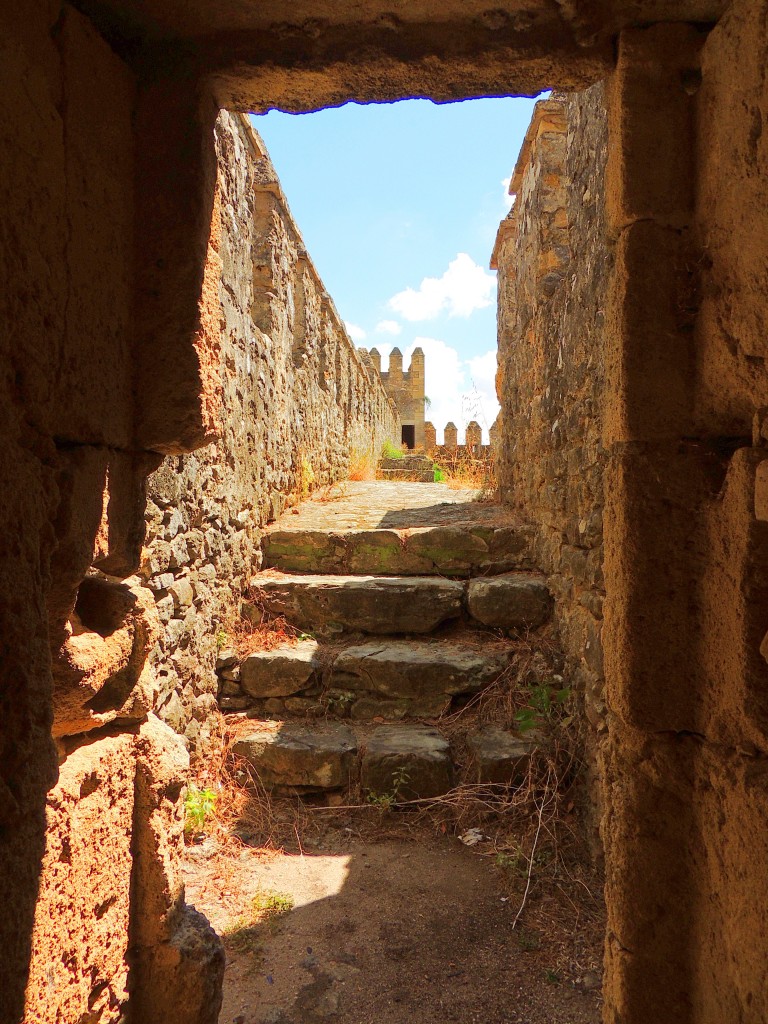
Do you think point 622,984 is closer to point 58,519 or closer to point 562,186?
point 58,519

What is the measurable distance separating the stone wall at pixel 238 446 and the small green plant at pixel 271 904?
874mm

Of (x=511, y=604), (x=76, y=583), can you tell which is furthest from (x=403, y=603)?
(x=76, y=583)

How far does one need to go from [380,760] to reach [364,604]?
118cm

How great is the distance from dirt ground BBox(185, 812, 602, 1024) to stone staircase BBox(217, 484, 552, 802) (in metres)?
0.37

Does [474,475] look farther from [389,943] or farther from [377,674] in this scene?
[389,943]

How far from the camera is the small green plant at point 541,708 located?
140 inches

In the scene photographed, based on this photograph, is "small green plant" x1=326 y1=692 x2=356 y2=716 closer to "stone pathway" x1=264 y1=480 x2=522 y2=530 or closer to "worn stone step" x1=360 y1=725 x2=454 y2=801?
"worn stone step" x1=360 y1=725 x2=454 y2=801

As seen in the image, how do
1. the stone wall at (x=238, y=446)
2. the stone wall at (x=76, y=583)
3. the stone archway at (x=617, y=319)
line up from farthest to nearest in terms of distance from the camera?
1. the stone wall at (x=238, y=446)
2. the stone archway at (x=617, y=319)
3. the stone wall at (x=76, y=583)

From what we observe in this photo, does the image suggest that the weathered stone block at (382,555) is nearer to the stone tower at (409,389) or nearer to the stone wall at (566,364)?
the stone wall at (566,364)

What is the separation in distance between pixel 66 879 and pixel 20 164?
138 cm

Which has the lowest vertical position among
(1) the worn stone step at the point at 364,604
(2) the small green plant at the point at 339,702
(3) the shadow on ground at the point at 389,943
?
(3) the shadow on ground at the point at 389,943

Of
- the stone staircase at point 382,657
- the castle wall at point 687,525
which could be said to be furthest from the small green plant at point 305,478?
the castle wall at point 687,525

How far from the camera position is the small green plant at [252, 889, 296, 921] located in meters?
2.76

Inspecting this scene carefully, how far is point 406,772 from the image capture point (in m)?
3.41
